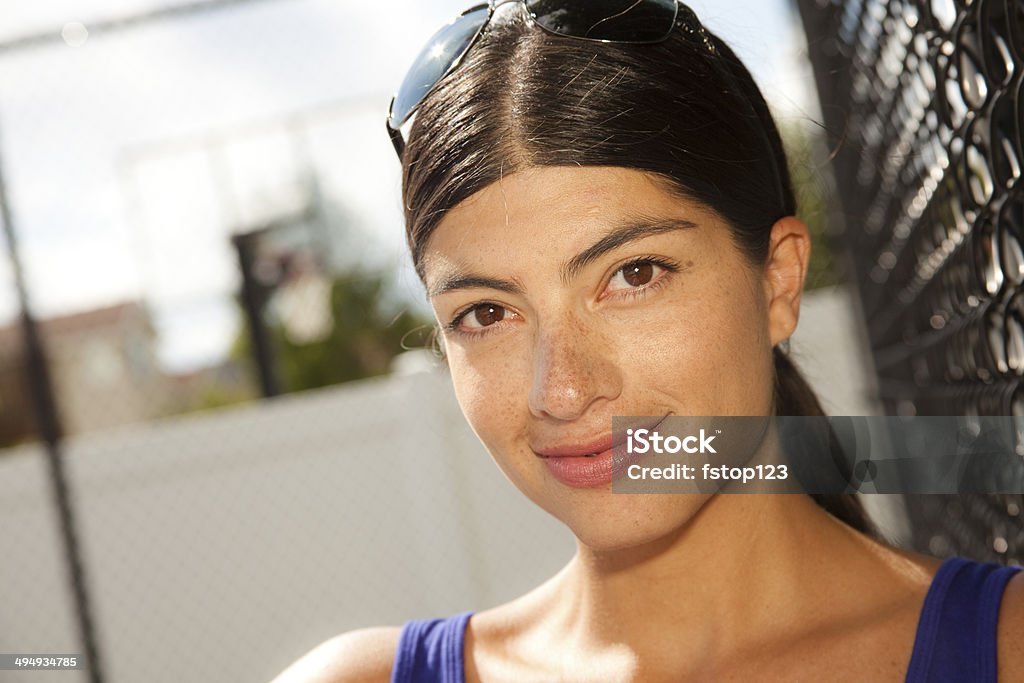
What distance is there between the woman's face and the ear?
0.27ft

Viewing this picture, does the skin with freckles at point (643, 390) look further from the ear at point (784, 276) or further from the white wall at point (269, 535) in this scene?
the white wall at point (269, 535)

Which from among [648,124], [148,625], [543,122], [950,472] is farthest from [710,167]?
[148,625]

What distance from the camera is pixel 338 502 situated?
477 centimetres

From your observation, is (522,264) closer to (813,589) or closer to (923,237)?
(813,589)

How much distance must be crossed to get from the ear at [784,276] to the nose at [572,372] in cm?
26

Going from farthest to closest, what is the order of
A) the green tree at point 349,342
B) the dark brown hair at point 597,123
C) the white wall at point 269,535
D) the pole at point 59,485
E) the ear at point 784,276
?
the green tree at point 349,342 → the white wall at point 269,535 → the pole at point 59,485 → the ear at point 784,276 → the dark brown hair at point 597,123

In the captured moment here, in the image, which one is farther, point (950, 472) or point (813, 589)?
point (950, 472)

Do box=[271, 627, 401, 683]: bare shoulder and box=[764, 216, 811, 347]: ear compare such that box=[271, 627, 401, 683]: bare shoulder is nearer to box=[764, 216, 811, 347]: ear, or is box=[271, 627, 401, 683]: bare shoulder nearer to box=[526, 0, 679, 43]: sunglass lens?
box=[764, 216, 811, 347]: ear

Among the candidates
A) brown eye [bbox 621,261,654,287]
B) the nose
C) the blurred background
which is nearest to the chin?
the nose

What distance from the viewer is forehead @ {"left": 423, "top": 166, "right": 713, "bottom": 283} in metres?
1.04

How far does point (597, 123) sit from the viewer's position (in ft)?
3.48

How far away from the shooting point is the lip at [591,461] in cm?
104

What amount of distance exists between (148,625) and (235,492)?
72 cm

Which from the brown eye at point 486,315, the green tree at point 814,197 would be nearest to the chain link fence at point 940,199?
the green tree at point 814,197
